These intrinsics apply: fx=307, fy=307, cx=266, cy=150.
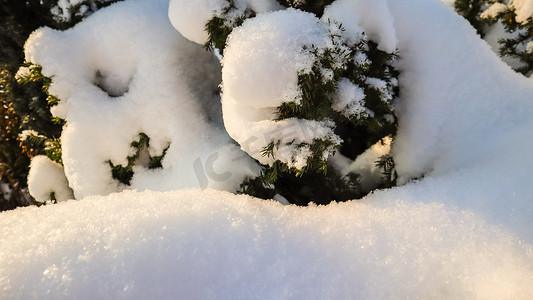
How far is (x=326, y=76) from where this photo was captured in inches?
62.5

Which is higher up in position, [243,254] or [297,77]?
[297,77]

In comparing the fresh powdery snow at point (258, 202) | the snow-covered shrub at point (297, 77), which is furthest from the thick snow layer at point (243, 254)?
the snow-covered shrub at point (297, 77)

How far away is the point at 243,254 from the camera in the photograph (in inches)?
51.8

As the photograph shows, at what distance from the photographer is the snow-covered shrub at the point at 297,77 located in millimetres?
1560

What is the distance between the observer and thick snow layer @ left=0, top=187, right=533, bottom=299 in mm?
1187

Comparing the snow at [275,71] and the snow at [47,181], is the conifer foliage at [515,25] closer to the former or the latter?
the snow at [275,71]

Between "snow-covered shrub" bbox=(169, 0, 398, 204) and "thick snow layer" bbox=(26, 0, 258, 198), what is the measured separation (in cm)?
57

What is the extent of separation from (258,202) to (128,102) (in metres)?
1.47

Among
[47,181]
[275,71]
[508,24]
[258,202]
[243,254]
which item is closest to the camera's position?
[243,254]

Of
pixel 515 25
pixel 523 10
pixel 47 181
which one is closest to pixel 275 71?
pixel 47 181

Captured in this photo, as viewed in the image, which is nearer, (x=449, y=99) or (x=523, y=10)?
(x=449, y=99)

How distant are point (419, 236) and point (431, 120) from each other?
973mm

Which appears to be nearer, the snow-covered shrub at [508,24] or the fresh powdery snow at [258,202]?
the fresh powdery snow at [258,202]

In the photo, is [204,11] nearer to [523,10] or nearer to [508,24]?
[523,10]
